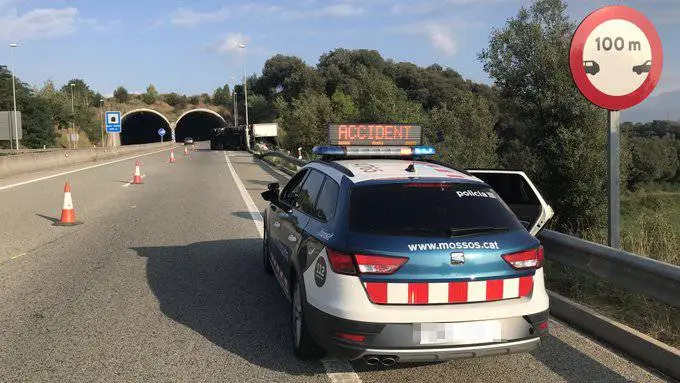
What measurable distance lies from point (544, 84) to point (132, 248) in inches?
838

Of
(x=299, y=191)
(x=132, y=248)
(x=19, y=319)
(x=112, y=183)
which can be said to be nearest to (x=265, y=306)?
(x=299, y=191)

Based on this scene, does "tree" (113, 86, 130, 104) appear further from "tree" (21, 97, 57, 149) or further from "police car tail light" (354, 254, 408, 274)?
"police car tail light" (354, 254, 408, 274)

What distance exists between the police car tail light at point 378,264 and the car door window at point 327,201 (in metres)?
0.53

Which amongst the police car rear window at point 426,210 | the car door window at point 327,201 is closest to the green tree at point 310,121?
the car door window at point 327,201

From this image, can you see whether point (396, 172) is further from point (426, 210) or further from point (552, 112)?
point (552, 112)

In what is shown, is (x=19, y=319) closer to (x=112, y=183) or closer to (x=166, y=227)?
(x=166, y=227)

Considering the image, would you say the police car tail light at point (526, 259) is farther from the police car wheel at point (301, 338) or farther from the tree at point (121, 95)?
the tree at point (121, 95)

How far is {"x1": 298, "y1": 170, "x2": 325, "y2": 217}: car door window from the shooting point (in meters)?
4.53

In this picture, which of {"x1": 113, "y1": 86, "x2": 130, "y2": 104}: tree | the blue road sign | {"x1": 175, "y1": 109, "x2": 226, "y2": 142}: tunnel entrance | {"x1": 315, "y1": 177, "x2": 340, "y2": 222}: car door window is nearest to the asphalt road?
{"x1": 315, "y1": 177, "x2": 340, "y2": 222}: car door window

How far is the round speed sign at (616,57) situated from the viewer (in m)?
4.59

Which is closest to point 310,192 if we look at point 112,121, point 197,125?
point 112,121

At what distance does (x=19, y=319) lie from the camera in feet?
16.2

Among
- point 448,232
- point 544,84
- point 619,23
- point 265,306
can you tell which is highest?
point 544,84

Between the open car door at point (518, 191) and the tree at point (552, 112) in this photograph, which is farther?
the tree at point (552, 112)
